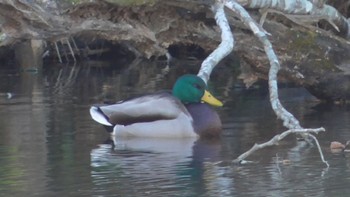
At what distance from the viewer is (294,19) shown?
14.1 m

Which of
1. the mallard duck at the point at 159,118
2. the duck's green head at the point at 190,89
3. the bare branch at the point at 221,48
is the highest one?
the bare branch at the point at 221,48

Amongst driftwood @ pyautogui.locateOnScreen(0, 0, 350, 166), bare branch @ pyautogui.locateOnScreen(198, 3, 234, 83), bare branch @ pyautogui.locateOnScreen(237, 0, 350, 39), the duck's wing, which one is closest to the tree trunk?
driftwood @ pyautogui.locateOnScreen(0, 0, 350, 166)

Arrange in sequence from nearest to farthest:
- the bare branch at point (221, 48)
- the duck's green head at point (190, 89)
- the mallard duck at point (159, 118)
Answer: the mallard duck at point (159, 118)
the bare branch at point (221, 48)
the duck's green head at point (190, 89)

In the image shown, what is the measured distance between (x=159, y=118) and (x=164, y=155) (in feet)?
4.46

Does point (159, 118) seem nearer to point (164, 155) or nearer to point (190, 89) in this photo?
point (190, 89)

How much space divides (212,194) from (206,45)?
6.08m

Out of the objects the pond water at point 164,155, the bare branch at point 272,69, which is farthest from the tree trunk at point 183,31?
the bare branch at point 272,69

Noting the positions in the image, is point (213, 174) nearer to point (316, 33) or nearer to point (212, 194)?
point (212, 194)

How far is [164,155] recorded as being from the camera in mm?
10453

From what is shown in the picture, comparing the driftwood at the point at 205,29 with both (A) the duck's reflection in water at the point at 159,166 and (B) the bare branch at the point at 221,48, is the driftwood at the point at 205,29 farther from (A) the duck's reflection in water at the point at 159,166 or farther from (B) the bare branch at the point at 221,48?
(A) the duck's reflection in water at the point at 159,166

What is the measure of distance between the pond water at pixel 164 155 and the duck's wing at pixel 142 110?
0.25m

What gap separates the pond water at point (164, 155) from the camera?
8.69 m

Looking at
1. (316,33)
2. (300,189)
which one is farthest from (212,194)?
(316,33)

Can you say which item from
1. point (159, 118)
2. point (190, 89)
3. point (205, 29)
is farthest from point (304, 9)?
point (159, 118)
